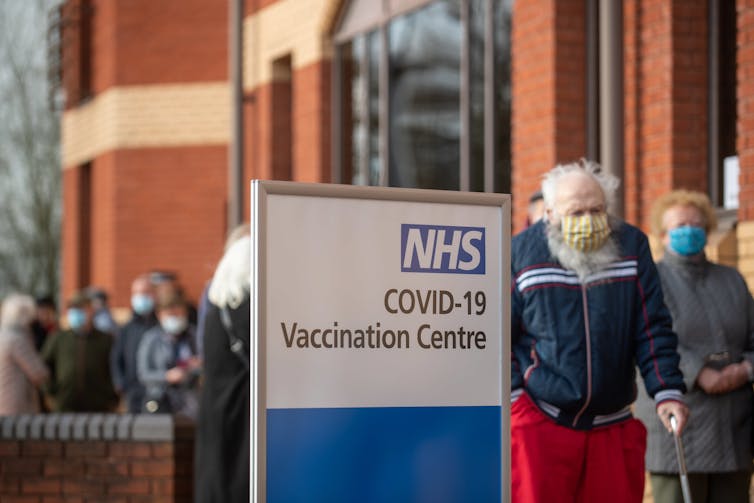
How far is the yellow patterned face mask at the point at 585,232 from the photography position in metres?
5.26

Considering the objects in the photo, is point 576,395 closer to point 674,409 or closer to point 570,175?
point 674,409

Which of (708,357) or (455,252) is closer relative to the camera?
(455,252)

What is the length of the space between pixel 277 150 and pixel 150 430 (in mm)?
7384

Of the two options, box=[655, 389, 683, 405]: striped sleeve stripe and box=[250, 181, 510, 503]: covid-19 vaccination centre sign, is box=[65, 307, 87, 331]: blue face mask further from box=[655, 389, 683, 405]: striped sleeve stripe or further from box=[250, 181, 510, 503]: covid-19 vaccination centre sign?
box=[250, 181, 510, 503]: covid-19 vaccination centre sign

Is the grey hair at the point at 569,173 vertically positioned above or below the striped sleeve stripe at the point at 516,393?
above

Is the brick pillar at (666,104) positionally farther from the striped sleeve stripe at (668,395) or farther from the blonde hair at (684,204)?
the striped sleeve stripe at (668,395)

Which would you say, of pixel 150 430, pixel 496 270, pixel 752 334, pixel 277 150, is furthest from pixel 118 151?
pixel 496 270

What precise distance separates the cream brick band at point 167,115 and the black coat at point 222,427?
34.8 feet

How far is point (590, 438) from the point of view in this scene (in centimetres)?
526

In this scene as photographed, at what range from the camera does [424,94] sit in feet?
39.1

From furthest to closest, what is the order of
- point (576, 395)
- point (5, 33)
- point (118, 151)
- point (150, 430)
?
point (5, 33) < point (118, 151) < point (150, 430) < point (576, 395)

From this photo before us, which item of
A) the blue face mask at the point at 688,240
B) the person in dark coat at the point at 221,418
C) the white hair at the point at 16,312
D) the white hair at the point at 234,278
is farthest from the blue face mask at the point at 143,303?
the blue face mask at the point at 688,240

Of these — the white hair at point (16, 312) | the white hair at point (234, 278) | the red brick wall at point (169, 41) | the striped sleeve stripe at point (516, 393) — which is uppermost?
the red brick wall at point (169, 41)

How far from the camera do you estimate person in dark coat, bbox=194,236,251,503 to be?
7695 mm
